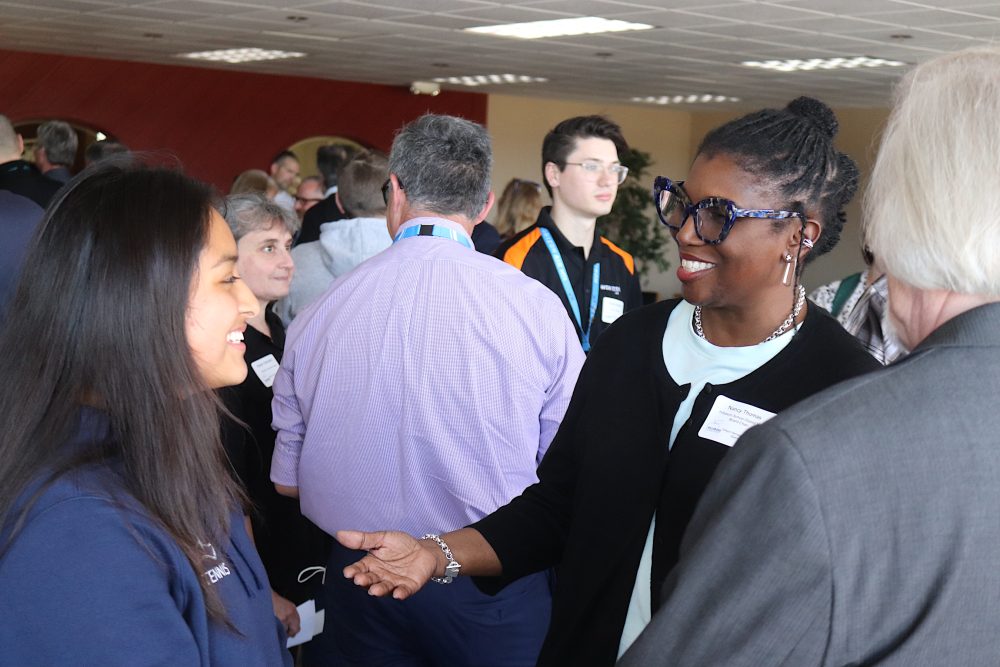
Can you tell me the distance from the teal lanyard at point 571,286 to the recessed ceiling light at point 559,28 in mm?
4655

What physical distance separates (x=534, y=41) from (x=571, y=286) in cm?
627

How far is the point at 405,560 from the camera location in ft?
5.68

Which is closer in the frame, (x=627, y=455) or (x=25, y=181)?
(x=627, y=455)

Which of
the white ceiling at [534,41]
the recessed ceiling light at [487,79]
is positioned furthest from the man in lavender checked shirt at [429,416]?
the recessed ceiling light at [487,79]

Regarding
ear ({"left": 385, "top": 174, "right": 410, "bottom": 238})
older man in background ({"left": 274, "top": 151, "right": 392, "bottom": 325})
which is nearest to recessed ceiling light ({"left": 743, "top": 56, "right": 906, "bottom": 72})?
older man in background ({"left": 274, "top": 151, "right": 392, "bottom": 325})

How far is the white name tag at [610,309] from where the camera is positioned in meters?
4.17

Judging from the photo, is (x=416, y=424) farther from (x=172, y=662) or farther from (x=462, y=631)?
(x=172, y=662)

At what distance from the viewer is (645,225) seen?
16.0 m

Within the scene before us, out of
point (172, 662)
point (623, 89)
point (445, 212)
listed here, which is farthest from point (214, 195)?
point (623, 89)

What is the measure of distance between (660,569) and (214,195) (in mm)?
878

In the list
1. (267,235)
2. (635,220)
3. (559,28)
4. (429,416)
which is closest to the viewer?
(429,416)

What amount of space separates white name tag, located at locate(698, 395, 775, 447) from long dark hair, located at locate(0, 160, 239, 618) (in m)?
0.77

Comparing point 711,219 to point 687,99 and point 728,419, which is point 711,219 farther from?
point 687,99

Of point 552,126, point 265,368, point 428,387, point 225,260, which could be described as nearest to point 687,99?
point 552,126
